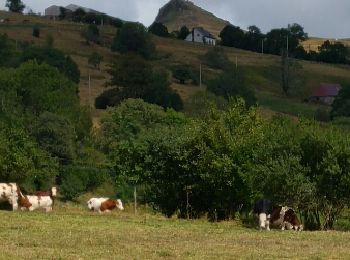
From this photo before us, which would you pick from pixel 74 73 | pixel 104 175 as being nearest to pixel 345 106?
pixel 74 73

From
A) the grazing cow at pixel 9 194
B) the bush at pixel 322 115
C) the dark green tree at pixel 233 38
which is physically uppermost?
the dark green tree at pixel 233 38

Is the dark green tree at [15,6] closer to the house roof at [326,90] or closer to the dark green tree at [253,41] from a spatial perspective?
the dark green tree at [253,41]

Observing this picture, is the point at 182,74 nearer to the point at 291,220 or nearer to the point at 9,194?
the point at 9,194

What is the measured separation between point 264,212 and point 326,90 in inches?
4839

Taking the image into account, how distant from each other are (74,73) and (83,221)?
9645cm

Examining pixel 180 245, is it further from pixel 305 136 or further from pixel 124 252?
pixel 305 136

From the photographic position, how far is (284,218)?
2953 centimetres

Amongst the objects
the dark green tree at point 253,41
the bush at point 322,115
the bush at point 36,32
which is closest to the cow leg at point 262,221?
the bush at point 322,115

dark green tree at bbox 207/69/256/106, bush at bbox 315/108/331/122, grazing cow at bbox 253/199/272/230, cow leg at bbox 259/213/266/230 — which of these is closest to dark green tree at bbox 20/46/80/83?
dark green tree at bbox 207/69/256/106

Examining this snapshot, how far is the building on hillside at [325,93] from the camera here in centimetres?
14343

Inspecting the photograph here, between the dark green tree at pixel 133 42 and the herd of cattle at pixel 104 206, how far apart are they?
374 feet

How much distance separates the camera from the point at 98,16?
191500 millimetres

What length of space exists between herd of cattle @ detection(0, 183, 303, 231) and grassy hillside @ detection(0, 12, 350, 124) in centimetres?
8632

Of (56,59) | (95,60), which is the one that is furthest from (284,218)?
(95,60)
